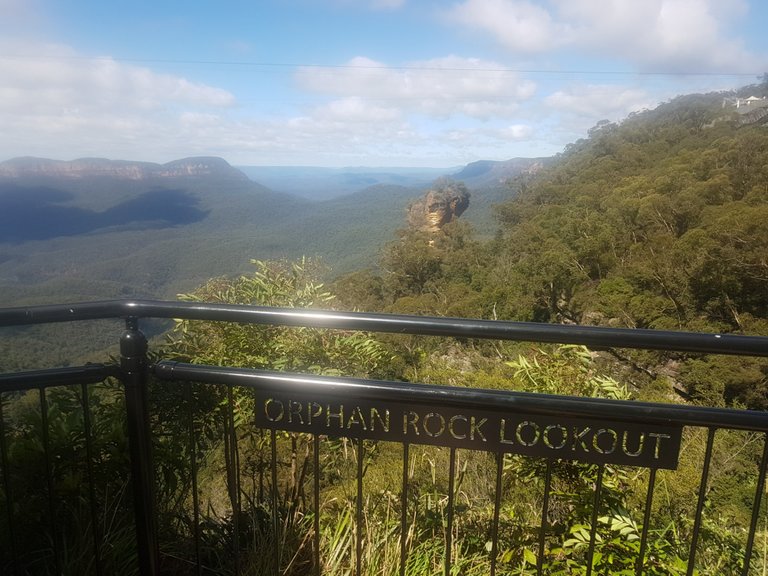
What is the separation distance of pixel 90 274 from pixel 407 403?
85408 mm

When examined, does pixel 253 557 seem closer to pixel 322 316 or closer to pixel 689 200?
pixel 322 316

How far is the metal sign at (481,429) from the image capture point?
4.45 ft

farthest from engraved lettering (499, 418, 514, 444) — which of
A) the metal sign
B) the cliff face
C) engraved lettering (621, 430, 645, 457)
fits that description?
the cliff face

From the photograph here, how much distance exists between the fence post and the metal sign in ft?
1.38

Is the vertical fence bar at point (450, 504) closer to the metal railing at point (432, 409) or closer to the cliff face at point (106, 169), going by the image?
the metal railing at point (432, 409)

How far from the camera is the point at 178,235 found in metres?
115

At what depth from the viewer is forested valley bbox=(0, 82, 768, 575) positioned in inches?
90.8

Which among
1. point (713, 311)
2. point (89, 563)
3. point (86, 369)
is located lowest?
point (713, 311)

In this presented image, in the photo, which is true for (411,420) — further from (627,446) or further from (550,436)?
A: (627,446)

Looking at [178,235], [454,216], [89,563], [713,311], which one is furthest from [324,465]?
[178,235]

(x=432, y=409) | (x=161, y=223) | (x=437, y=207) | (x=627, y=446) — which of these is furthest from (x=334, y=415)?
(x=161, y=223)

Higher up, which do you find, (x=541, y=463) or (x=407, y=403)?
(x=407, y=403)

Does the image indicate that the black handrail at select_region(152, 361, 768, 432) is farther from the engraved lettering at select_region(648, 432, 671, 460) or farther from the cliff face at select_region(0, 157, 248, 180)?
the cliff face at select_region(0, 157, 248, 180)

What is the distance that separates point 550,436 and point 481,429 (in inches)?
6.9
